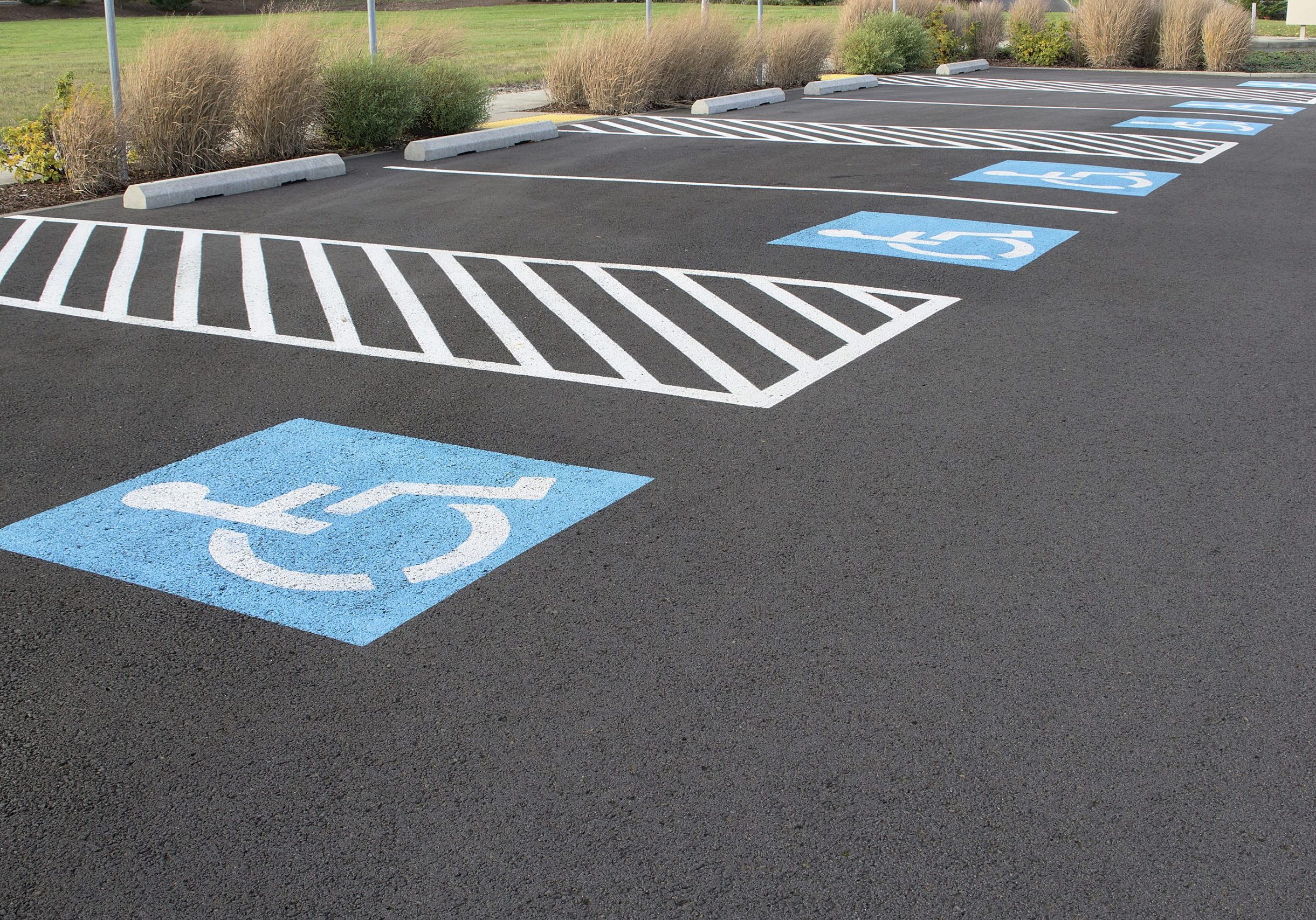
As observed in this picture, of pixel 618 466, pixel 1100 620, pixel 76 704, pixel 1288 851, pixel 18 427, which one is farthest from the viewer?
pixel 18 427

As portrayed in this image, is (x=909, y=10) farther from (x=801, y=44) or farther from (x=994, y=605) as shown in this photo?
(x=994, y=605)

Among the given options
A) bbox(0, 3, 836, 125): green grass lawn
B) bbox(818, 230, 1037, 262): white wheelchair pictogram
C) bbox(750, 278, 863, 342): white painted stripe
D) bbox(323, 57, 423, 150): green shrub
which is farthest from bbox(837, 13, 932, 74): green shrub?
bbox(750, 278, 863, 342): white painted stripe

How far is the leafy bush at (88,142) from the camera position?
12844 mm

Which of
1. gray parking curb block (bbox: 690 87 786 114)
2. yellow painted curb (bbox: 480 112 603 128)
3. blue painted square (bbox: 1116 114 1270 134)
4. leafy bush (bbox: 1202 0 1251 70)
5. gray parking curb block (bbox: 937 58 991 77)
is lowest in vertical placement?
blue painted square (bbox: 1116 114 1270 134)

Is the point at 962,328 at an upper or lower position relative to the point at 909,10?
lower

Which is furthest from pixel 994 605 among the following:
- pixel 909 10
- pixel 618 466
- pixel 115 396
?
pixel 909 10

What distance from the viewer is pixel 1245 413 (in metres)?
6.24

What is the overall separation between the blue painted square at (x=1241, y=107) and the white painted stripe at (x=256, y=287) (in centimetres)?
1639

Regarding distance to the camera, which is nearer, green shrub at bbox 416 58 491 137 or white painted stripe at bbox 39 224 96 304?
white painted stripe at bbox 39 224 96 304

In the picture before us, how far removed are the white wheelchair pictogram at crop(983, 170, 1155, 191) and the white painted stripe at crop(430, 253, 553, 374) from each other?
7175mm

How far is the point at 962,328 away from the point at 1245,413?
6.66ft

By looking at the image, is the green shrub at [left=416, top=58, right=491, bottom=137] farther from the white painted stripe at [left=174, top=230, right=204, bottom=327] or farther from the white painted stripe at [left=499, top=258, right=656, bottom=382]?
the white painted stripe at [left=499, top=258, right=656, bottom=382]

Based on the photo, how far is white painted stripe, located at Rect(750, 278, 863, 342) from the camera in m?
7.74

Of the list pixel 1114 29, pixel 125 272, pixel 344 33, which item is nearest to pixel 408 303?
pixel 125 272
